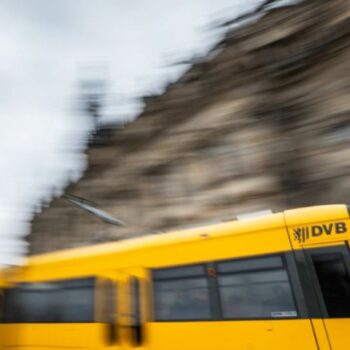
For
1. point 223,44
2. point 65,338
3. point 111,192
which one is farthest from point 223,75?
point 65,338

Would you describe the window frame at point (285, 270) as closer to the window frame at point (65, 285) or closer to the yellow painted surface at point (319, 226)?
the yellow painted surface at point (319, 226)

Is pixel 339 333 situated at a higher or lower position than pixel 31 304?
lower

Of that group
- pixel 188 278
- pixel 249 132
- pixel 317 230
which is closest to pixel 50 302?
pixel 188 278

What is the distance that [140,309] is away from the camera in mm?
8000

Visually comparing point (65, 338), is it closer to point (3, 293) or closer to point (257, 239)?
point (3, 293)

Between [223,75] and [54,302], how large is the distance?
1269 centimetres

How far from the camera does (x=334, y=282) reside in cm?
627

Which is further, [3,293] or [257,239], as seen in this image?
[3,293]

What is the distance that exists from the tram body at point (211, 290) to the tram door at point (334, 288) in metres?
0.01

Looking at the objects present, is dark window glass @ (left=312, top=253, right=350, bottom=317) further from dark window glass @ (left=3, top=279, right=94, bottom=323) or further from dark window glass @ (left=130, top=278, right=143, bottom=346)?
dark window glass @ (left=3, top=279, right=94, bottom=323)

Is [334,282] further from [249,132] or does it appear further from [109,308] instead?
[249,132]

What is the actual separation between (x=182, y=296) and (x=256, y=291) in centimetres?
139

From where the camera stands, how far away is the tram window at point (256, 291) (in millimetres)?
6637

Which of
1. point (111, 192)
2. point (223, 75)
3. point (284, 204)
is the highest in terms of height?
point (223, 75)
